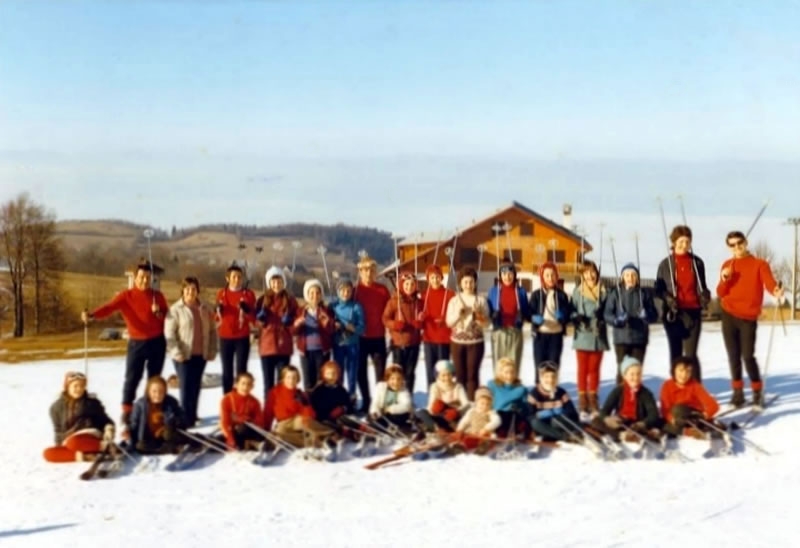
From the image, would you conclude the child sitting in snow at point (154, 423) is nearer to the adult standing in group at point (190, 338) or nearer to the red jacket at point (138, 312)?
the adult standing in group at point (190, 338)

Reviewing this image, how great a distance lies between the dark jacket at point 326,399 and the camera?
834cm

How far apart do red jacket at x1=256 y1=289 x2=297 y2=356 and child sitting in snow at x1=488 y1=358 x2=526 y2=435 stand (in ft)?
6.59

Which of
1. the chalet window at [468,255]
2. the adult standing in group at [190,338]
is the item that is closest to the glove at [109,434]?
the adult standing in group at [190,338]

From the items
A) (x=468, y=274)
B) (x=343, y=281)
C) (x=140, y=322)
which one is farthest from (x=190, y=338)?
(x=468, y=274)

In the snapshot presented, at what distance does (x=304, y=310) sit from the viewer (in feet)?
29.9

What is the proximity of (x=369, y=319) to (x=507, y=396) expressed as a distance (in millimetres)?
1798

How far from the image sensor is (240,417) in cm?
807

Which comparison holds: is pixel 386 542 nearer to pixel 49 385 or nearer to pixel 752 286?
pixel 752 286

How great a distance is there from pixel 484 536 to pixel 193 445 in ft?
9.83

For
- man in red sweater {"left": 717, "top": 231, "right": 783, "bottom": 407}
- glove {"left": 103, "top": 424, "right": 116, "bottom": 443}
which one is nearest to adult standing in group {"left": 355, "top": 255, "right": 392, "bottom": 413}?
glove {"left": 103, "top": 424, "right": 116, "bottom": 443}

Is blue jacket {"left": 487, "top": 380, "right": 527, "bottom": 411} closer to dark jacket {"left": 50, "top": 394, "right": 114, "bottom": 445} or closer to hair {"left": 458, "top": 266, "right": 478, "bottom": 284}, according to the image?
hair {"left": 458, "top": 266, "right": 478, "bottom": 284}

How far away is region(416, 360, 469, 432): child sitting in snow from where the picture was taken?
8320 millimetres

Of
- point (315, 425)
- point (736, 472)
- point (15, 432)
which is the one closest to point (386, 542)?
point (315, 425)

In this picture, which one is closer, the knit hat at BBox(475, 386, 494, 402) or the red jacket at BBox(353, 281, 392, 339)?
the knit hat at BBox(475, 386, 494, 402)
